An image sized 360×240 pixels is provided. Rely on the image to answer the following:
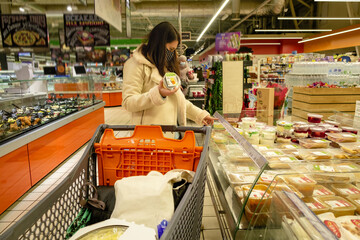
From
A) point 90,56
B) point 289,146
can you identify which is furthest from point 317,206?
point 90,56

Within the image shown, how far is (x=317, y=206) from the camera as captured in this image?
4.35ft

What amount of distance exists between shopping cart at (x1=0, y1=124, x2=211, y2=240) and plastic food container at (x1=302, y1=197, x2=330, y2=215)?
605 millimetres

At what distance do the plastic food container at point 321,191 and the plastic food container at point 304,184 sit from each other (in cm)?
3

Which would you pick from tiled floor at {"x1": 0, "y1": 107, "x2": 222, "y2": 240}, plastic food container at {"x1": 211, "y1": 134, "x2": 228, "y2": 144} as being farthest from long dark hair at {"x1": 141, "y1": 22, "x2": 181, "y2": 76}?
tiled floor at {"x1": 0, "y1": 107, "x2": 222, "y2": 240}

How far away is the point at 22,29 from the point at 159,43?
626cm

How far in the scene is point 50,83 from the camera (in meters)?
5.66

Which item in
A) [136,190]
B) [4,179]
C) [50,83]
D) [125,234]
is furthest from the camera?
[50,83]

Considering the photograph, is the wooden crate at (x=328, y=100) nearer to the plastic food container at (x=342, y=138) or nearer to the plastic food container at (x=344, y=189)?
the plastic food container at (x=342, y=138)

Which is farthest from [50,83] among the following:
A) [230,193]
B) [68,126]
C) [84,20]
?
[230,193]

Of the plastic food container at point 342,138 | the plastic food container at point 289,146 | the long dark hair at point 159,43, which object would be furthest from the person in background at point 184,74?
the plastic food container at point 342,138

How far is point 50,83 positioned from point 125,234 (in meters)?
5.59

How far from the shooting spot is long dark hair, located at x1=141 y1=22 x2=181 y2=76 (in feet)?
6.49

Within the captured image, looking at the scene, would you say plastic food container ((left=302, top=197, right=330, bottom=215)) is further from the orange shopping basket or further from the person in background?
the person in background

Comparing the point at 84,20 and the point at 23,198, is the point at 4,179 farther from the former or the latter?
the point at 84,20
